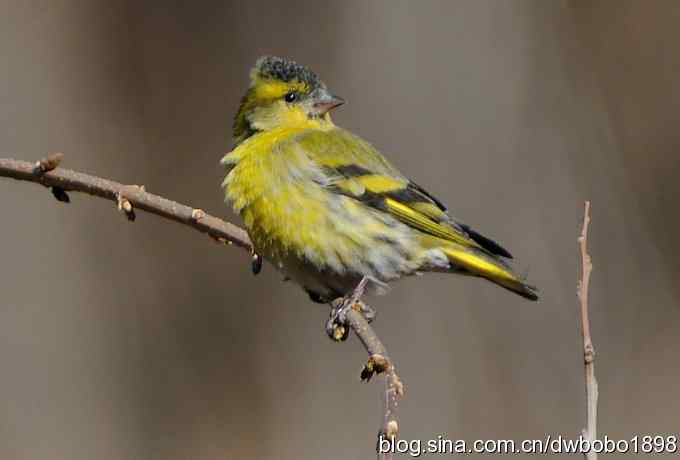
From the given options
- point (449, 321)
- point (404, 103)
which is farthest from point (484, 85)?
point (449, 321)

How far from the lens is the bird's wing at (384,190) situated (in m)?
4.35

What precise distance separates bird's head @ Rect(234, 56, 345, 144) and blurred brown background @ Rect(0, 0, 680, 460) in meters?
2.67

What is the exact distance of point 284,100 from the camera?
15.7ft

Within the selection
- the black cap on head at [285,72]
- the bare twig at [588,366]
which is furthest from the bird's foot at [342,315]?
the black cap on head at [285,72]

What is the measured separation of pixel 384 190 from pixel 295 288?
12.9ft

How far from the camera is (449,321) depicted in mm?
7211

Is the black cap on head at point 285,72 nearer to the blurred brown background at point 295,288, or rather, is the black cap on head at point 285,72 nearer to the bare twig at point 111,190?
the bare twig at point 111,190

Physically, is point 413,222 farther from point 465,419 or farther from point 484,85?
point 484,85

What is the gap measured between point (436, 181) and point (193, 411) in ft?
8.45

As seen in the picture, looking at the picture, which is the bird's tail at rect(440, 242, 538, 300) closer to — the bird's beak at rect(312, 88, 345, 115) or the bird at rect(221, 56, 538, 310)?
the bird at rect(221, 56, 538, 310)

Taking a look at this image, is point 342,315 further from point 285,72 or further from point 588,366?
point 285,72

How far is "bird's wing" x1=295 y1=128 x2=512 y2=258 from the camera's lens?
4.35 meters

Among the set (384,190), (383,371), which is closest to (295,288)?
(384,190)

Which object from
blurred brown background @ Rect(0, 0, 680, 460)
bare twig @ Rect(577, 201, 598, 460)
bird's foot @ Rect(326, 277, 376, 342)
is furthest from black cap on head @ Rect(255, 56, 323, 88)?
blurred brown background @ Rect(0, 0, 680, 460)
